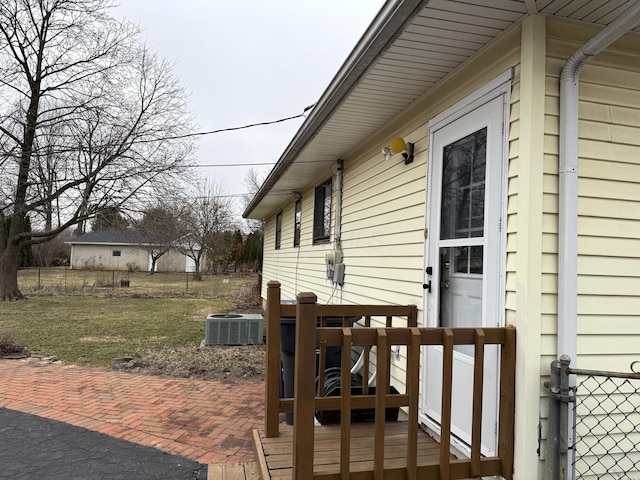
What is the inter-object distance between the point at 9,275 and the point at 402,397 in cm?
1700

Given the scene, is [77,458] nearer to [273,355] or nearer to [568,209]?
[273,355]

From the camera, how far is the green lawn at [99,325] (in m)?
7.07

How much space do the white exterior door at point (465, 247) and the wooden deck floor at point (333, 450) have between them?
0.76 ft

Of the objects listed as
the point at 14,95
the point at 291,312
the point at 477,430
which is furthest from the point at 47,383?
the point at 14,95

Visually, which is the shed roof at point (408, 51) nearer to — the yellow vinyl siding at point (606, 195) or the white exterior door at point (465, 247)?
the yellow vinyl siding at point (606, 195)

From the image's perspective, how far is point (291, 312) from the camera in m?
3.01

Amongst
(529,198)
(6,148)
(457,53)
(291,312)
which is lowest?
(291,312)

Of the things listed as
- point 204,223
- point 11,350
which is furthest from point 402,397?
point 204,223

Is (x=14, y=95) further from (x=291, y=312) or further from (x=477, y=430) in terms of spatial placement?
(x=477, y=430)

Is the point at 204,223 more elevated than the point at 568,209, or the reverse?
the point at 204,223

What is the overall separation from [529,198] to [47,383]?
548 centimetres

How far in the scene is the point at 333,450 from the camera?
2.71 metres

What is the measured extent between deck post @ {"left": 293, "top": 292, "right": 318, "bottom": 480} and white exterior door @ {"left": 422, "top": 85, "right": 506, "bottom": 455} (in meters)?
1.08

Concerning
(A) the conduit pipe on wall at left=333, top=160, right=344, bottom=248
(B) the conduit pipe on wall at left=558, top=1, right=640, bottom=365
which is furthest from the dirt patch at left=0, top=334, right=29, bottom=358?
(B) the conduit pipe on wall at left=558, top=1, right=640, bottom=365
